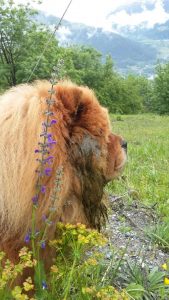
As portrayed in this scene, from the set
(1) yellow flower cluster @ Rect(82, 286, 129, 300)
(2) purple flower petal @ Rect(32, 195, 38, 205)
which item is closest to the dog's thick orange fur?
(2) purple flower petal @ Rect(32, 195, 38, 205)

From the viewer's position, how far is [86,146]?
8.71ft

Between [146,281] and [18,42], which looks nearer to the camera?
[146,281]

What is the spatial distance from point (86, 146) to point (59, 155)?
229 mm

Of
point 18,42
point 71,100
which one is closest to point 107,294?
point 71,100

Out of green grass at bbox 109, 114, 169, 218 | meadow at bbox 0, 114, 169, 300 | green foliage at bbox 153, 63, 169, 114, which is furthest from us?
green foliage at bbox 153, 63, 169, 114

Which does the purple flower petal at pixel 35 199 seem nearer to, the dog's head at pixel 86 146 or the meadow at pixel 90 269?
the meadow at pixel 90 269

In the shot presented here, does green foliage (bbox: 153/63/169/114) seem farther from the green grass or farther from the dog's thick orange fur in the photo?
the dog's thick orange fur

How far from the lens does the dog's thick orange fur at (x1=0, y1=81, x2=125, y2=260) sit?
7.74 feet

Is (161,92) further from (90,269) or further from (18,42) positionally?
(90,269)

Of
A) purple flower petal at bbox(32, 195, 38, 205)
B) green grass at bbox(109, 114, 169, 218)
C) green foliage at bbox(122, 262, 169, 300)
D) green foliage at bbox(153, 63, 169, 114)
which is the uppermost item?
purple flower petal at bbox(32, 195, 38, 205)

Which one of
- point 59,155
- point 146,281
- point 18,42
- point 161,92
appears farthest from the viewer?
point 161,92

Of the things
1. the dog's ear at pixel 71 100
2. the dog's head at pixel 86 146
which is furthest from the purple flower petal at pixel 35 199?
the dog's ear at pixel 71 100

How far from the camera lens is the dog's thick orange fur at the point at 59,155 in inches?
92.9

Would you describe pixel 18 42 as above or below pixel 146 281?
above
